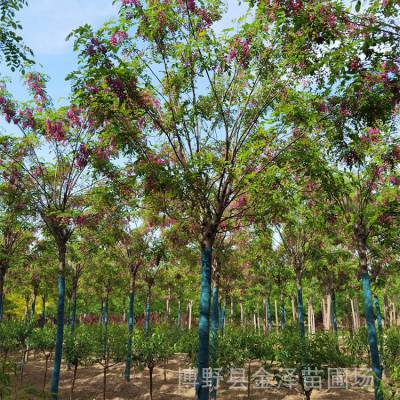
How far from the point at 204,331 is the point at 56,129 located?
852cm

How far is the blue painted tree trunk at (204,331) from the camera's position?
8.41 metres

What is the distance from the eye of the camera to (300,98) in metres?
9.13

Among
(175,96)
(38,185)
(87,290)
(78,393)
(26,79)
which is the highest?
(26,79)

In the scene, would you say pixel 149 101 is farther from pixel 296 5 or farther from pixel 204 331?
pixel 204 331

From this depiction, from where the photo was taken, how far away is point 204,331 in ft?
29.4

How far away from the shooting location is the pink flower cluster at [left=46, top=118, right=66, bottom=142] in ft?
42.3

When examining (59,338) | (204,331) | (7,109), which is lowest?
(59,338)

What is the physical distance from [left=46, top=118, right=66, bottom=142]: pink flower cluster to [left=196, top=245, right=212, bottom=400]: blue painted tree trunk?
22.9 feet

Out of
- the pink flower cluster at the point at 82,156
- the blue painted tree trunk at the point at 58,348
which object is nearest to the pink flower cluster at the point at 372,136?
the pink flower cluster at the point at 82,156

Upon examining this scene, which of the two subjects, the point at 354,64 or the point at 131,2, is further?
the point at 131,2

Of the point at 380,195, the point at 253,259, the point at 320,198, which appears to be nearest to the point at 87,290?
the point at 253,259

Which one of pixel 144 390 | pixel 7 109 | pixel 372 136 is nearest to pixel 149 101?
pixel 7 109

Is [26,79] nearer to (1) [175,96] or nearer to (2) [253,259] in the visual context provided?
(1) [175,96]

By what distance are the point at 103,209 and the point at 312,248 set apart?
1095 cm
